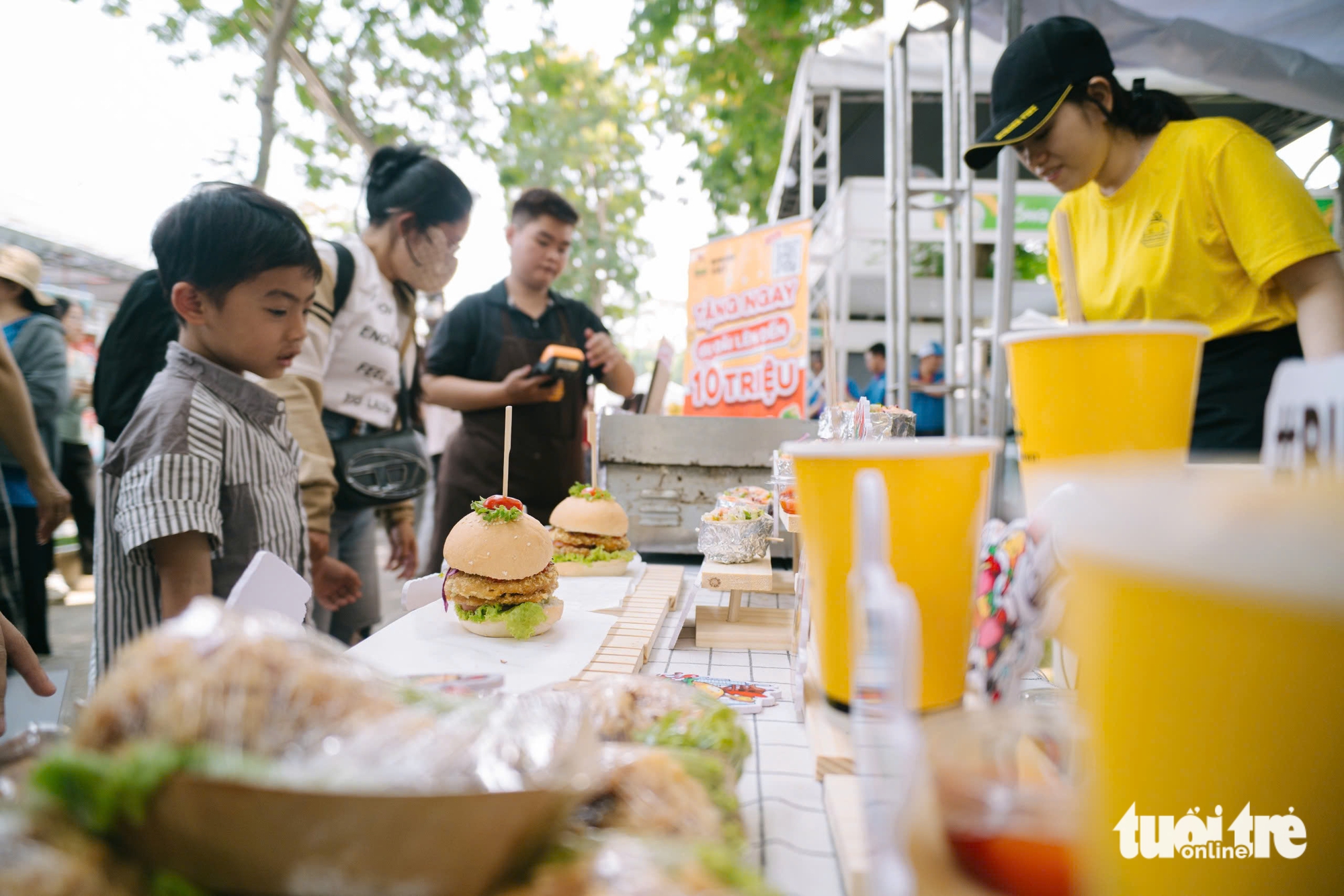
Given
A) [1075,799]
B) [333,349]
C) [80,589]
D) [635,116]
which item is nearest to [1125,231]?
[1075,799]

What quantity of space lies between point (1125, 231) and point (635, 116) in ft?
54.6

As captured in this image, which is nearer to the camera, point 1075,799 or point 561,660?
point 1075,799

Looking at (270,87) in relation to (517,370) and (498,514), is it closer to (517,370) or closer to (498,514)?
(517,370)

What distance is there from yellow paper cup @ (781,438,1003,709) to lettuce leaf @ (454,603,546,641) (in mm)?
1078

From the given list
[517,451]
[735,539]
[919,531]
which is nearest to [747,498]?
[735,539]

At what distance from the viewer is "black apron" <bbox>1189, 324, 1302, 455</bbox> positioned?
6.15 ft

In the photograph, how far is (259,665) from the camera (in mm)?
638

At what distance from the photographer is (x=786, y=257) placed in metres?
4.55

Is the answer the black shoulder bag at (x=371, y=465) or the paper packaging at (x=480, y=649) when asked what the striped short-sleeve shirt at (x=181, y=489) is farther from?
the black shoulder bag at (x=371, y=465)

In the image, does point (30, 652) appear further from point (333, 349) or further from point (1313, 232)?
point (1313, 232)

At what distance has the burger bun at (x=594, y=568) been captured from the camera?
2664mm

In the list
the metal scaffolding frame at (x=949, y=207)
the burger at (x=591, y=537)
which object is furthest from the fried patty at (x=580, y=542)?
the metal scaffolding frame at (x=949, y=207)

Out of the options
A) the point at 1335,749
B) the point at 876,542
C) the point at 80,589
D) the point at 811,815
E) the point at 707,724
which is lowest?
the point at 80,589

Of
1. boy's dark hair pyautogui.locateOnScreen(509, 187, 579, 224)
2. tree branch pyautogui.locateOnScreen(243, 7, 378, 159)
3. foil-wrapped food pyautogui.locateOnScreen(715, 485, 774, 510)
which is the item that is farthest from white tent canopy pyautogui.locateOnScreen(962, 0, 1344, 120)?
tree branch pyautogui.locateOnScreen(243, 7, 378, 159)
